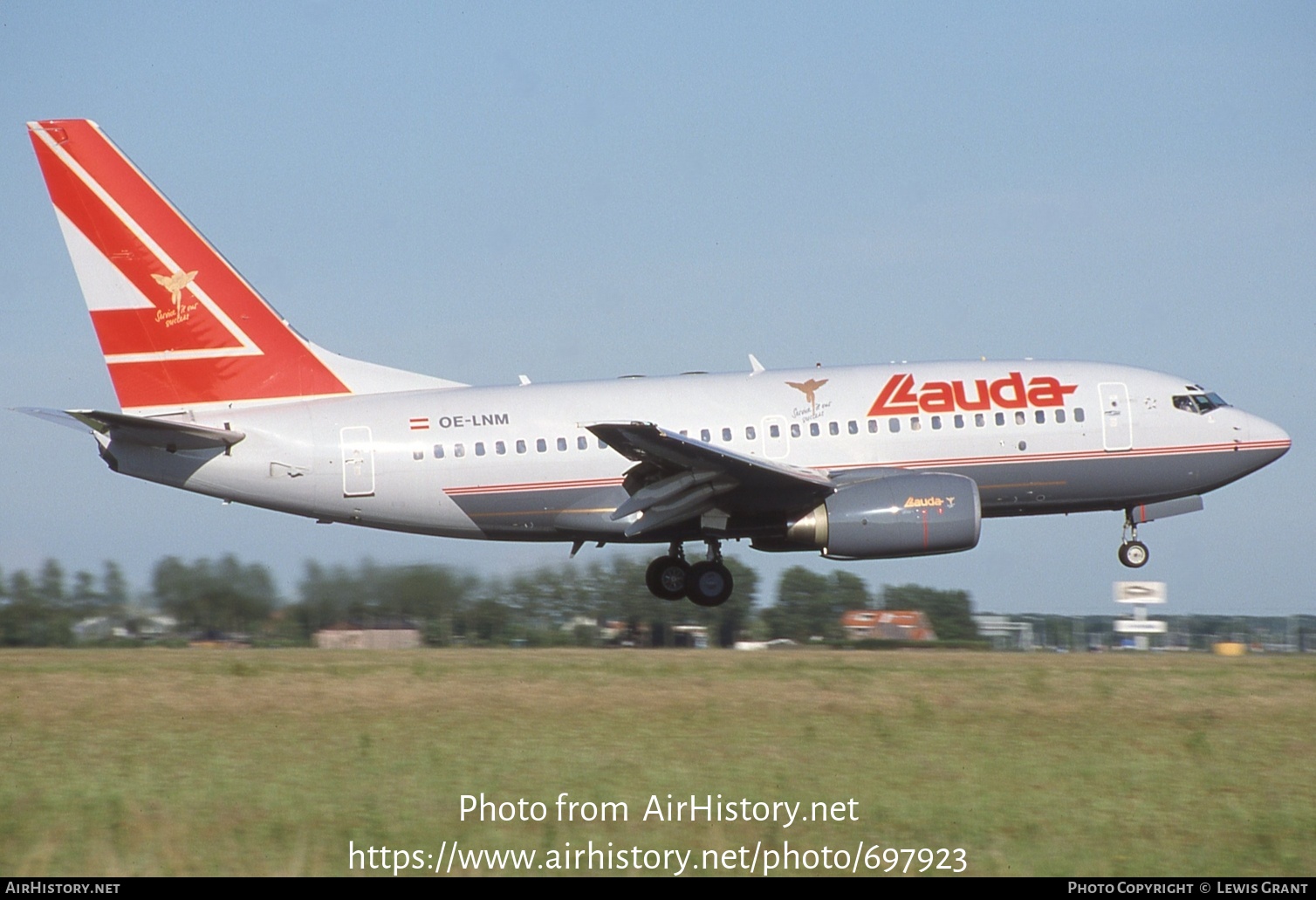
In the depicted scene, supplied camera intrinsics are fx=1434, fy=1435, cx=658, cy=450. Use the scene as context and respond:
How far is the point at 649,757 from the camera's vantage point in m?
13.9

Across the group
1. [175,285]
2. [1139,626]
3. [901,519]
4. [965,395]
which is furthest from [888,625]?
[175,285]

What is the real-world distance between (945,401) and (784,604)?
294 inches

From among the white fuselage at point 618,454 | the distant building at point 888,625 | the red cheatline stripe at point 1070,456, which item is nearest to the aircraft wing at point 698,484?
the white fuselage at point 618,454

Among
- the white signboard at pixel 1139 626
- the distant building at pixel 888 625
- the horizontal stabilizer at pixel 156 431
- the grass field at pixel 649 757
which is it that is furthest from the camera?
the distant building at pixel 888 625

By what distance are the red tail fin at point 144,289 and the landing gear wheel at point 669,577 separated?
698cm

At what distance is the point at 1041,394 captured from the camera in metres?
24.3

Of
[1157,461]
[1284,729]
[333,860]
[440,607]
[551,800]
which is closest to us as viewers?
[333,860]

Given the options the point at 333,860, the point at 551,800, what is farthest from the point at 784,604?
the point at 333,860

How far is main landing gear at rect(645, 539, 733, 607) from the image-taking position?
80.6ft

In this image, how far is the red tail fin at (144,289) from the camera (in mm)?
23547

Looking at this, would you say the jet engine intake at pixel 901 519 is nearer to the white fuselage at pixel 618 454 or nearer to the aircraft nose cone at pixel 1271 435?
the white fuselage at pixel 618 454

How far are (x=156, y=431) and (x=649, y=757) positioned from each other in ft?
39.7

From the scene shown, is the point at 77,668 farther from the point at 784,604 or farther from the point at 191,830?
the point at 784,604

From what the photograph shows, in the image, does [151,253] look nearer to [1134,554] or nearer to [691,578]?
[691,578]
